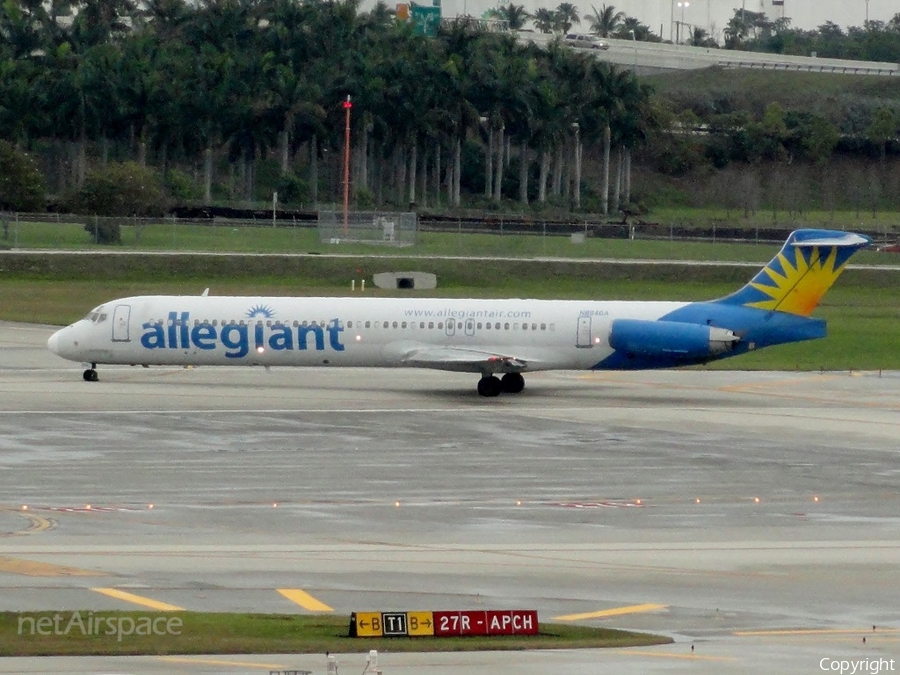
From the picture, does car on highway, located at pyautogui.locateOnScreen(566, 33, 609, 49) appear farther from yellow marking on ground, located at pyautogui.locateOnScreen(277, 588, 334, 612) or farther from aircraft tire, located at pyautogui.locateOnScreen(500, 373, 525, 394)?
yellow marking on ground, located at pyautogui.locateOnScreen(277, 588, 334, 612)

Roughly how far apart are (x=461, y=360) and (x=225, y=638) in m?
25.4

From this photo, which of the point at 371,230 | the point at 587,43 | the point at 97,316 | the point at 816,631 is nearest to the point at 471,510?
the point at 816,631

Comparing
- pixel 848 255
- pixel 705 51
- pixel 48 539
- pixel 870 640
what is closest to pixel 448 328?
pixel 848 255

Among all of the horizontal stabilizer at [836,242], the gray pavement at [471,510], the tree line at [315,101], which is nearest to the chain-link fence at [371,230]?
the tree line at [315,101]

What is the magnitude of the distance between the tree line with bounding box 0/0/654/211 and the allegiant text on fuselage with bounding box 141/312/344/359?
78277 mm

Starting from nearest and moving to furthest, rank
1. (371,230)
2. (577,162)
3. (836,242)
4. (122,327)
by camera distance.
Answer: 1. (836,242)
2. (122,327)
3. (371,230)
4. (577,162)

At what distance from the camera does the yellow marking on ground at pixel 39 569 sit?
20234mm

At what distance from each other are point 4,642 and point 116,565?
5.04 metres

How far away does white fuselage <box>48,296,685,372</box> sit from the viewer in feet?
139

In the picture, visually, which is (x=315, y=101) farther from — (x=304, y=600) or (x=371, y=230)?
(x=304, y=600)

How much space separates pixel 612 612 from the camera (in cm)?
1870

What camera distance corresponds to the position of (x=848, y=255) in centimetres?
4178

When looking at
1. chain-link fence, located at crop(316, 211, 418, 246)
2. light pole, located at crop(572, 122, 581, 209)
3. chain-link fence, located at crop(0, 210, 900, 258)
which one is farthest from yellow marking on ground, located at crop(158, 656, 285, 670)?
light pole, located at crop(572, 122, 581, 209)

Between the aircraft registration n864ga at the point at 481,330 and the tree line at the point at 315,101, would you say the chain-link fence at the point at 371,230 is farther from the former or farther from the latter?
the aircraft registration n864ga at the point at 481,330
